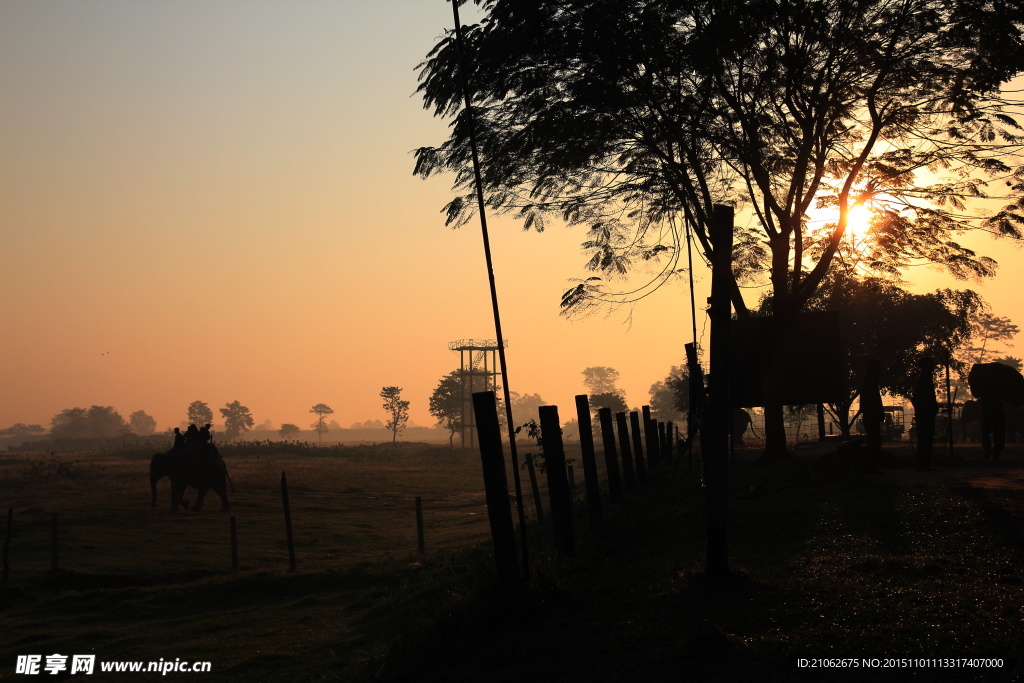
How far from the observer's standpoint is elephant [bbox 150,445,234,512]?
109 ft

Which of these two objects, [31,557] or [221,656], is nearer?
[221,656]

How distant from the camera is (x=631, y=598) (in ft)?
26.7

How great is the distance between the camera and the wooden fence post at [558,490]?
35.9 ft

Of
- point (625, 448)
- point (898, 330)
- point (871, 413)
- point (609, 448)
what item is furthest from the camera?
point (898, 330)

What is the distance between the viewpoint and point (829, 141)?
20688mm

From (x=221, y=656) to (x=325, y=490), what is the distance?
34622 mm

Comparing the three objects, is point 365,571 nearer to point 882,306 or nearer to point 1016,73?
point 1016,73

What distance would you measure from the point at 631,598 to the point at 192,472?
94.5 feet

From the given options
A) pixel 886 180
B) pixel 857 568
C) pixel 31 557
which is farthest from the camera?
pixel 31 557

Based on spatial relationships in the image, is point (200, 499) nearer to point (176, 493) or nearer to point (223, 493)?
point (223, 493)

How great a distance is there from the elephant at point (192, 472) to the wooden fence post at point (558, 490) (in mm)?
25312

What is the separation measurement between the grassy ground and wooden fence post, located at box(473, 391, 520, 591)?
0.93ft

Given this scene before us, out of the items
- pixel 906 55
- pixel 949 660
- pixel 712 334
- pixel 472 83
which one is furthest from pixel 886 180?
pixel 949 660

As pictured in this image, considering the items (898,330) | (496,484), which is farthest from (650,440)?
(898,330)
